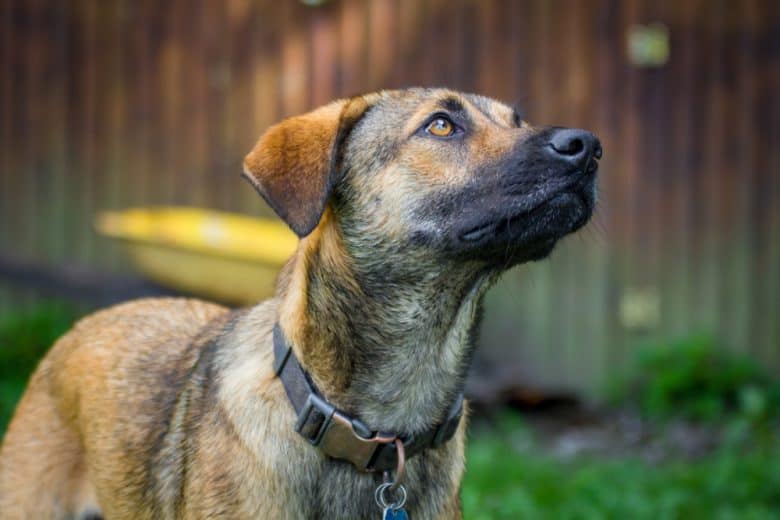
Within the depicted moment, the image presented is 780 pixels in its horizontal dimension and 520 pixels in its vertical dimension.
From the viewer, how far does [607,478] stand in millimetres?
5543

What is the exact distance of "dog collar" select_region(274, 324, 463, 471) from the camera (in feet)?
9.45

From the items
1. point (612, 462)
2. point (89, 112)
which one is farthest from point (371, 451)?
point (89, 112)

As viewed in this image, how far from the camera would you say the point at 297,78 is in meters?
7.49

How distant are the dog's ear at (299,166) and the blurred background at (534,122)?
3116mm

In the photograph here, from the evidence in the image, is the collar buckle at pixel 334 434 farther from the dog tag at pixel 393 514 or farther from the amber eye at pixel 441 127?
the amber eye at pixel 441 127

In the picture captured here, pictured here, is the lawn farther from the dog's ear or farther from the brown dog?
the dog's ear

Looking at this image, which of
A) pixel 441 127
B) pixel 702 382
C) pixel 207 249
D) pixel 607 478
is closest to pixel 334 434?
pixel 441 127

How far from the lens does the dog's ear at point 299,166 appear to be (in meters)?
2.91

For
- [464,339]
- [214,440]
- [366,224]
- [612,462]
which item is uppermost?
[366,224]

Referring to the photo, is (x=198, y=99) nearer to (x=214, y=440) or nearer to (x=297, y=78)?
(x=297, y=78)

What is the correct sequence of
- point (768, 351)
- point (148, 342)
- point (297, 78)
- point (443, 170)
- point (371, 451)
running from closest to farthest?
point (371, 451), point (443, 170), point (148, 342), point (768, 351), point (297, 78)

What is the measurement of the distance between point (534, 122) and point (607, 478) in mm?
2432

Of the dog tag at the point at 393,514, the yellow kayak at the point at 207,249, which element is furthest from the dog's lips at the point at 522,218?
the yellow kayak at the point at 207,249

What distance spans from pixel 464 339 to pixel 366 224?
0.44m
